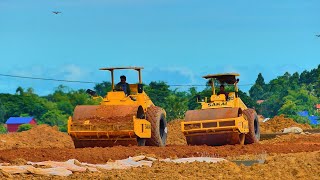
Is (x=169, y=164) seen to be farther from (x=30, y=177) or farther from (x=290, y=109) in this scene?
(x=290, y=109)

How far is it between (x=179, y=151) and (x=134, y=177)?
966 centimetres

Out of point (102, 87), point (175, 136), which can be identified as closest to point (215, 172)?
point (175, 136)

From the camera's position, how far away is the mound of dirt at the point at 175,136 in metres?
42.1

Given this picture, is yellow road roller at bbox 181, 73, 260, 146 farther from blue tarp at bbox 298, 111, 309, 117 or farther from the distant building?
blue tarp at bbox 298, 111, 309, 117

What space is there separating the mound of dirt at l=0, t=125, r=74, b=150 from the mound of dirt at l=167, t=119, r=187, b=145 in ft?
16.8

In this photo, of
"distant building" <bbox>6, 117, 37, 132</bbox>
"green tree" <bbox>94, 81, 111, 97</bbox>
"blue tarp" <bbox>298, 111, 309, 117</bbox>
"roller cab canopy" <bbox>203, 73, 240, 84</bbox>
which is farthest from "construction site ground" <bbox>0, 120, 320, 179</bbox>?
"green tree" <bbox>94, 81, 111, 97</bbox>

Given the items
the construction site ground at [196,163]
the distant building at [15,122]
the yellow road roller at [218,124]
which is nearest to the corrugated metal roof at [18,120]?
the distant building at [15,122]

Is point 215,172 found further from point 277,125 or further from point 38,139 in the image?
point 277,125

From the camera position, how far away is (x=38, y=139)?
4144cm

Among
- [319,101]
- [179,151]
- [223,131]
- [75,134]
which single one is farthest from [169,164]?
[319,101]

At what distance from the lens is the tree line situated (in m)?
110

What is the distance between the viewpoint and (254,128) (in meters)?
33.4

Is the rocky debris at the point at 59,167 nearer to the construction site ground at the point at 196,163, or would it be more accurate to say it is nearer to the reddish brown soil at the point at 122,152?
the construction site ground at the point at 196,163

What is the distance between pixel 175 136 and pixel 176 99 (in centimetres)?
6612
